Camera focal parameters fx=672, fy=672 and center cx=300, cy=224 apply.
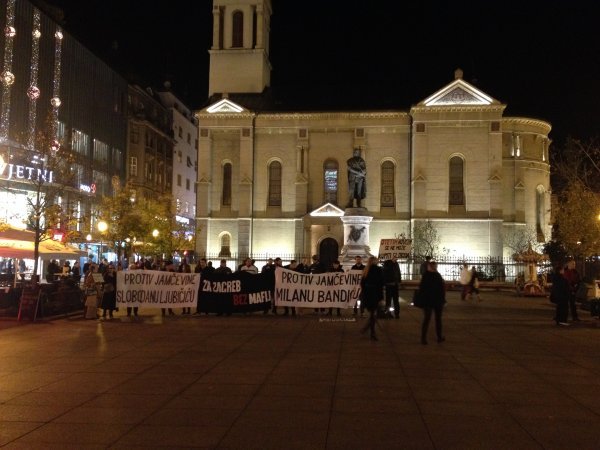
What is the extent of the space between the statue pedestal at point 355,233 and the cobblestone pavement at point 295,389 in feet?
62.9

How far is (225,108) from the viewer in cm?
5419

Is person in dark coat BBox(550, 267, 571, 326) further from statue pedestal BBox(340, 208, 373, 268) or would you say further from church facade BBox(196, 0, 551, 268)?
church facade BBox(196, 0, 551, 268)

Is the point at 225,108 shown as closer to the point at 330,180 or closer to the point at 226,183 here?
the point at 226,183

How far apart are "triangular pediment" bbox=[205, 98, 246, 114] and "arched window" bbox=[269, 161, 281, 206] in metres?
5.13

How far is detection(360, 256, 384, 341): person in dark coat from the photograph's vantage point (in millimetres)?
14453

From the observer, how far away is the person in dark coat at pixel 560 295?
58.7 ft

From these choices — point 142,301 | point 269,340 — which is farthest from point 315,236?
point 269,340

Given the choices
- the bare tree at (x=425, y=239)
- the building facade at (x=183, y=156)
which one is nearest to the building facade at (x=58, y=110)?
the building facade at (x=183, y=156)

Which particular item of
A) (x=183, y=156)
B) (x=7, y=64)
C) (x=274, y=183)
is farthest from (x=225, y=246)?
(x=183, y=156)

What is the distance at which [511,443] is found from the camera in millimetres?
6598

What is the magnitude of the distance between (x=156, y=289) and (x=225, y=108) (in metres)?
36.4

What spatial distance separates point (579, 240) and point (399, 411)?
3592cm

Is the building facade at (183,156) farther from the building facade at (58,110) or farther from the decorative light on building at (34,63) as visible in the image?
the decorative light on building at (34,63)

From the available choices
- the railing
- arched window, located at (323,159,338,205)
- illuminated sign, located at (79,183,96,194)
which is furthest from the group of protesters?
illuminated sign, located at (79,183,96,194)
